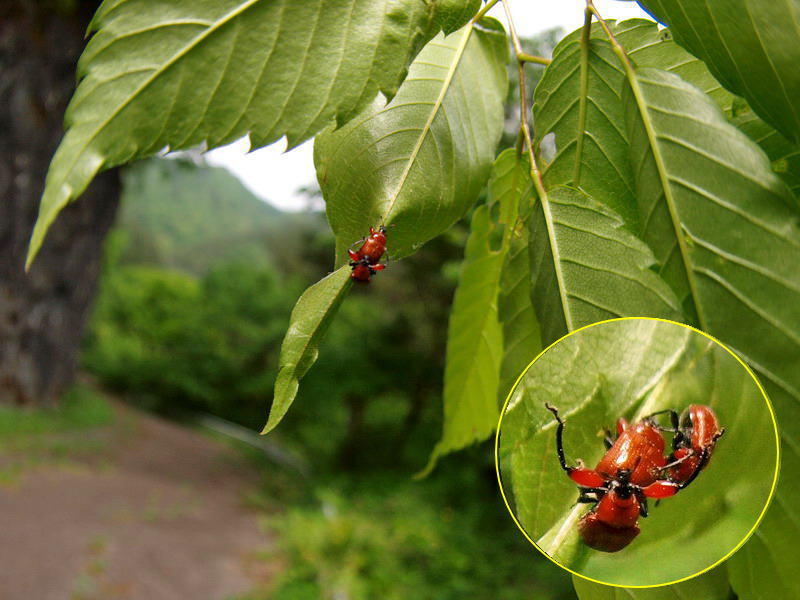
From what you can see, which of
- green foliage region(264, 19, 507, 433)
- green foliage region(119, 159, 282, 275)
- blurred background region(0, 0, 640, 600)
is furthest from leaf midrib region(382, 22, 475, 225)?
green foliage region(119, 159, 282, 275)

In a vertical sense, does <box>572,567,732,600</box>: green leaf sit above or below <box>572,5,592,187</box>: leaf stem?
below

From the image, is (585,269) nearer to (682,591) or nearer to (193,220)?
(682,591)

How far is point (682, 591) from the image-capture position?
0.86 feet

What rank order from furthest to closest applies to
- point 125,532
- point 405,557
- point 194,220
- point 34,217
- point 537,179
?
point 194,220
point 34,217
point 405,557
point 125,532
point 537,179

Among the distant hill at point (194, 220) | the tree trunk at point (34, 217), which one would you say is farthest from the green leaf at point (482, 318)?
the distant hill at point (194, 220)

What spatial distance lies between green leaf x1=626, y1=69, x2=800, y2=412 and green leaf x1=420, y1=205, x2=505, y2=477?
0.11 m

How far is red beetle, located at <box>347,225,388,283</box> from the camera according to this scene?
357mm

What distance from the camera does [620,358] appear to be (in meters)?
0.26

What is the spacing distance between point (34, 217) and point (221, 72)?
19.2ft

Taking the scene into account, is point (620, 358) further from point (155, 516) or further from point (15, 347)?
point (15, 347)

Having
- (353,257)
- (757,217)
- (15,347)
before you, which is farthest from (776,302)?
(15,347)

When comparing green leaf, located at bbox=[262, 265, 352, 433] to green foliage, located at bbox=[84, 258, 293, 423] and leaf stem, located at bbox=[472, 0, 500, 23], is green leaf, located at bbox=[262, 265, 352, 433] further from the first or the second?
green foliage, located at bbox=[84, 258, 293, 423]

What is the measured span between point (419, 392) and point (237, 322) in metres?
3.56

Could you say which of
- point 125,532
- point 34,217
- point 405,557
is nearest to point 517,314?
point 405,557
